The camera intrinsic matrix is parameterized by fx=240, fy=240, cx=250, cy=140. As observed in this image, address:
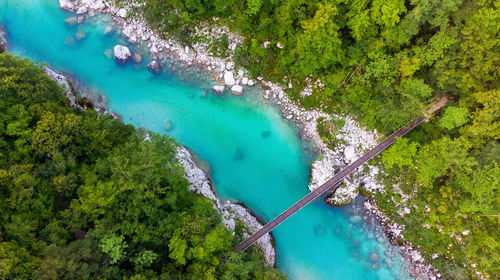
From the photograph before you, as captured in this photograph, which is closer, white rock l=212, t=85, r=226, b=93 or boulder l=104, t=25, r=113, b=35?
white rock l=212, t=85, r=226, b=93

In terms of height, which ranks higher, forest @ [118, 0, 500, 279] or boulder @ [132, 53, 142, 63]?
boulder @ [132, 53, 142, 63]

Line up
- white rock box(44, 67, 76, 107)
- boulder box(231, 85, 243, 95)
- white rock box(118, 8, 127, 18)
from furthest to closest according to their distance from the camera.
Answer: white rock box(118, 8, 127, 18), boulder box(231, 85, 243, 95), white rock box(44, 67, 76, 107)

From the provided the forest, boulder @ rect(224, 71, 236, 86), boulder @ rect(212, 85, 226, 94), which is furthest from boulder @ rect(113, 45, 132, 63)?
boulder @ rect(224, 71, 236, 86)

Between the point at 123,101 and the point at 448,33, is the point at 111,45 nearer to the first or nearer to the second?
the point at 123,101

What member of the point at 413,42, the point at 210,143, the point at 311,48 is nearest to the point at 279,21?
the point at 311,48

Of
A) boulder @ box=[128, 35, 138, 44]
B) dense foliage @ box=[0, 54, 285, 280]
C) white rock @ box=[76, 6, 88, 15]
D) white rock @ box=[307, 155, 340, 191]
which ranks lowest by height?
dense foliage @ box=[0, 54, 285, 280]

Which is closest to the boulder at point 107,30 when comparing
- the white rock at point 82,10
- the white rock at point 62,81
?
the white rock at point 82,10

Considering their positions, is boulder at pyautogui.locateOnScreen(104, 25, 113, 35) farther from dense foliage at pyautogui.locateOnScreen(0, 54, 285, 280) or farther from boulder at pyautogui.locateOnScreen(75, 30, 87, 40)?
dense foliage at pyautogui.locateOnScreen(0, 54, 285, 280)
